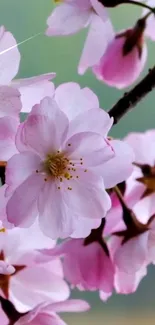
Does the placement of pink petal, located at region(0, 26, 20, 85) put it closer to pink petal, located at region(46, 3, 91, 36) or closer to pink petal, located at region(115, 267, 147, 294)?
pink petal, located at region(46, 3, 91, 36)

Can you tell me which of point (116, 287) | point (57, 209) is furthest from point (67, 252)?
point (57, 209)

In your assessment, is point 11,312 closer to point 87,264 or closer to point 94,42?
point 87,264

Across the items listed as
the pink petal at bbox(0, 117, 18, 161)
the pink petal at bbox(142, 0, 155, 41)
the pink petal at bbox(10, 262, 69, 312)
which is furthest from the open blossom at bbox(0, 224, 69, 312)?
the pink petal at bbox(142, 0, 155, 41)

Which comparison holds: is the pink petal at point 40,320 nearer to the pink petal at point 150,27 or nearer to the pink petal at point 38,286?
the pink petal at point 38,286

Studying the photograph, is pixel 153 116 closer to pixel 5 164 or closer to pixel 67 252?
pixel 67 252

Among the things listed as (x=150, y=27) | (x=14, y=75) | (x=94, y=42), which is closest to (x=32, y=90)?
(x=14, y=75)

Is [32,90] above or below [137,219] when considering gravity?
above
